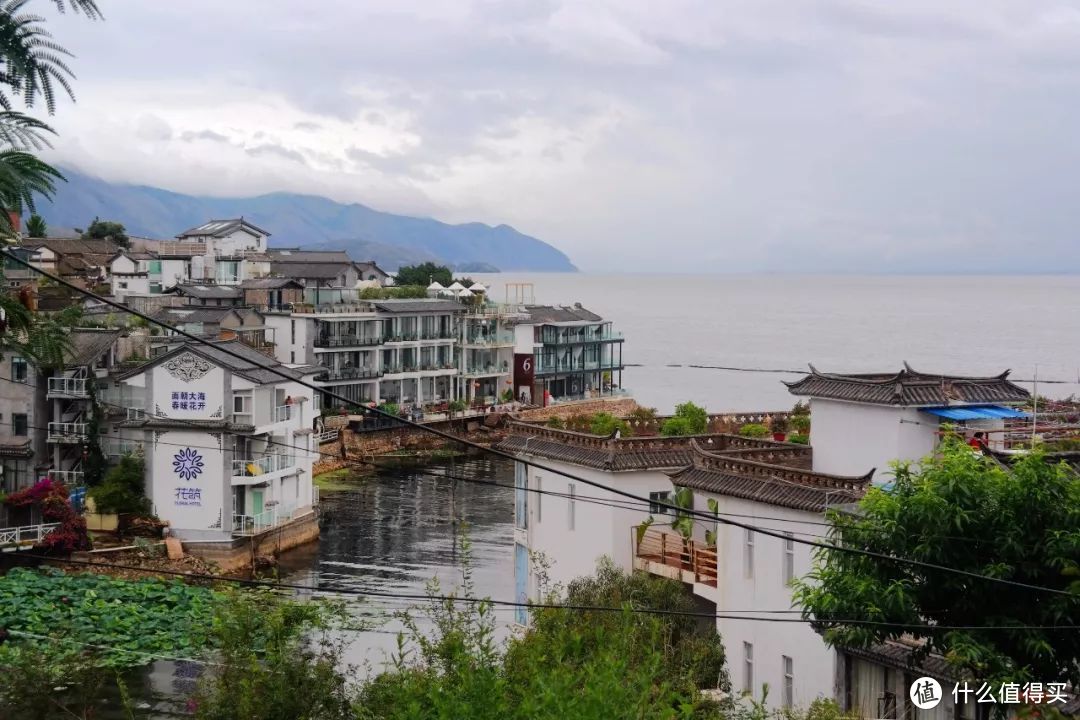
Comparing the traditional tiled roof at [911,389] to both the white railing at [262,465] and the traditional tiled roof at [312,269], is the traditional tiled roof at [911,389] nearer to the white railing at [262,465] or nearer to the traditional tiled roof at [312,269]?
the white railing at [262,465]

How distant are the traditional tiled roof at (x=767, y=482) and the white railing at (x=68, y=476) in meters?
25.2

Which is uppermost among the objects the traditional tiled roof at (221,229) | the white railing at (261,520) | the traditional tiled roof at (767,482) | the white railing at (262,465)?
the traditional tiled roof at (221,229)

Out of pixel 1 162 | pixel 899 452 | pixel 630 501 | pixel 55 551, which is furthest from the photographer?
pixel 55 551

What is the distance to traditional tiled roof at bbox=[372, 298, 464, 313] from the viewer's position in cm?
6675

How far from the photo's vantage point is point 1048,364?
103 m

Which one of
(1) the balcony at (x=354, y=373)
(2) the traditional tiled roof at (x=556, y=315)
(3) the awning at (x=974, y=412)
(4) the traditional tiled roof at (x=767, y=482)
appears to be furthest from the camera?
(2) the traditional tiled roof at (x=556, y=315)

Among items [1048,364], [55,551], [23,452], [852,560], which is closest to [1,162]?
[852,560]

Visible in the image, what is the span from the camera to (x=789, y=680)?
17734 millimetres

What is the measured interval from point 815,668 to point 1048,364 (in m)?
94.4

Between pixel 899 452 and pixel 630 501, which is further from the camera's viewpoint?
pixel 630 501

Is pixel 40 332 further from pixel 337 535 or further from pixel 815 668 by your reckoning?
pixel 337 535

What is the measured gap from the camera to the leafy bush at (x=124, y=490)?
37.0 meters

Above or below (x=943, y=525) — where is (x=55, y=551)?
below

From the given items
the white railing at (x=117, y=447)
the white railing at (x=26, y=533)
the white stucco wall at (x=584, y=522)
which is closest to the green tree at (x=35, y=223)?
the white stucco wall at (x=584, y=522)
